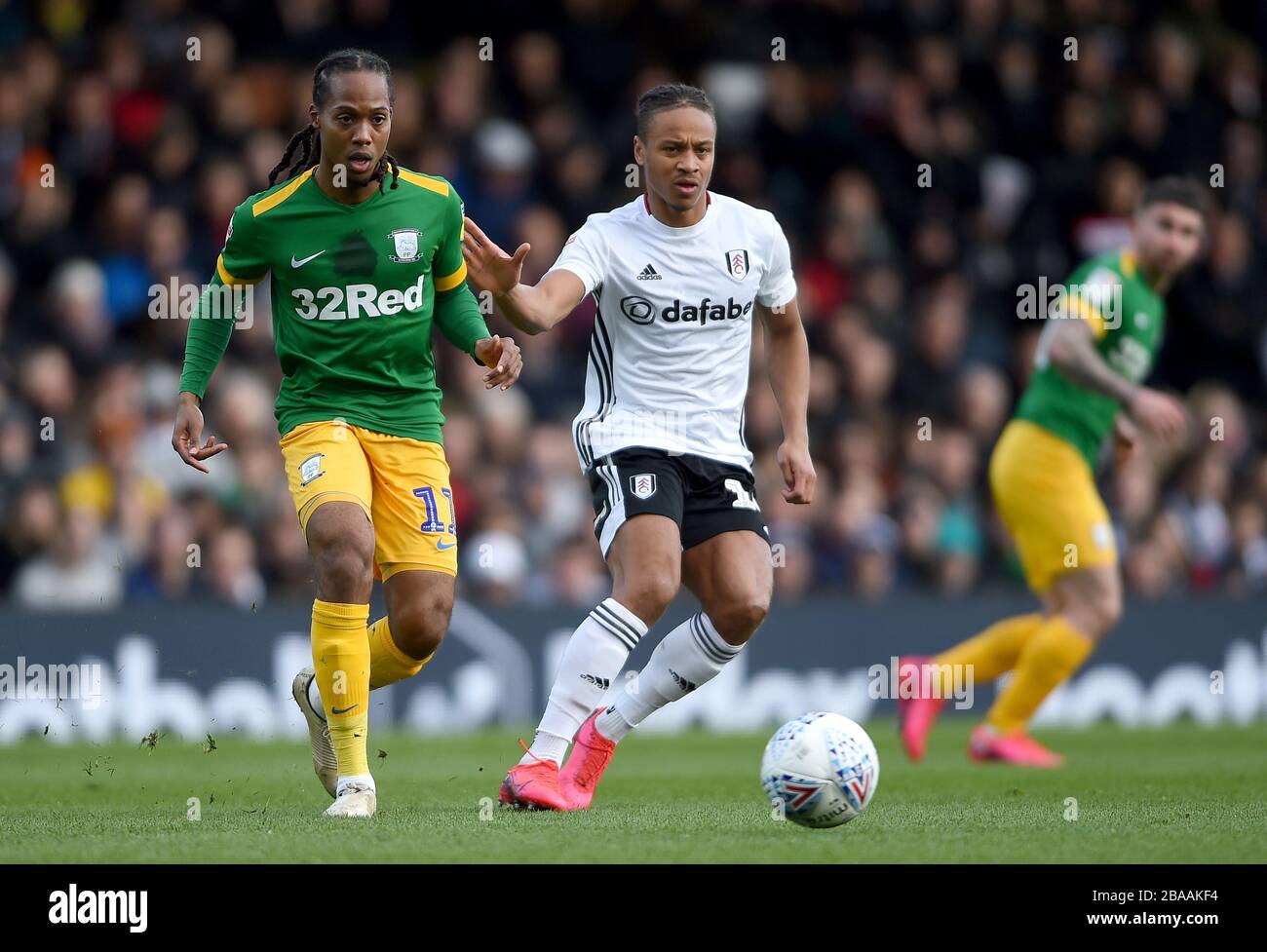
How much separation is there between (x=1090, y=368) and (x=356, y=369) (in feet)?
11.9

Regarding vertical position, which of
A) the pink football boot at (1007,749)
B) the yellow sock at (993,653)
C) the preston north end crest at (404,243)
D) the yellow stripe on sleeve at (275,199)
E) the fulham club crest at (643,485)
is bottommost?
the pink football boot at (1007,749)

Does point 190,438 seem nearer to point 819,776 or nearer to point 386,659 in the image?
point 386,659

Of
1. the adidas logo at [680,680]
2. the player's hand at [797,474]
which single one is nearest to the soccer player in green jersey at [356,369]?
the adidas logo at [680,680]

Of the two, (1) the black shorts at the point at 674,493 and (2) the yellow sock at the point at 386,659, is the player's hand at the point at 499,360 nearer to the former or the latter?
(1) the black shorts at the point at 674,493

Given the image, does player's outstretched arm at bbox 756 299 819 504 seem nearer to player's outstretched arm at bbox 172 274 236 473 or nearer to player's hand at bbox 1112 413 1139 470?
player's outstretched arm at bbox 172 274 236 473

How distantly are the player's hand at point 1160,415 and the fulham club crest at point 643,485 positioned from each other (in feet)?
7.81

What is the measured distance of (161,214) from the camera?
12.6 metres

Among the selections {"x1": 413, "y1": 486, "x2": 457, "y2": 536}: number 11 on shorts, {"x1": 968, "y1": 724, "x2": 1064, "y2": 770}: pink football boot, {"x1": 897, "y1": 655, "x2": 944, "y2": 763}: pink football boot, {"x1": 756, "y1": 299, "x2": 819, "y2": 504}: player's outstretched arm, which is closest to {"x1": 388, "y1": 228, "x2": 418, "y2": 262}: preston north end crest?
{"x1": 413, "y1": 486, "x2": 457, "y2": 536}: number 11 on shorts

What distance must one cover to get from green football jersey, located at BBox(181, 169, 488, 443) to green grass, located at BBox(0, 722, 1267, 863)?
52.9 inches

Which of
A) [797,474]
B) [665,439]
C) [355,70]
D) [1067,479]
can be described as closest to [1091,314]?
[1067,479]

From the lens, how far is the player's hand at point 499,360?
18.8ft

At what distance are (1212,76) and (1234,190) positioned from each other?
1363mm

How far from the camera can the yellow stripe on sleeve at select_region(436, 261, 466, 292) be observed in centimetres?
636
